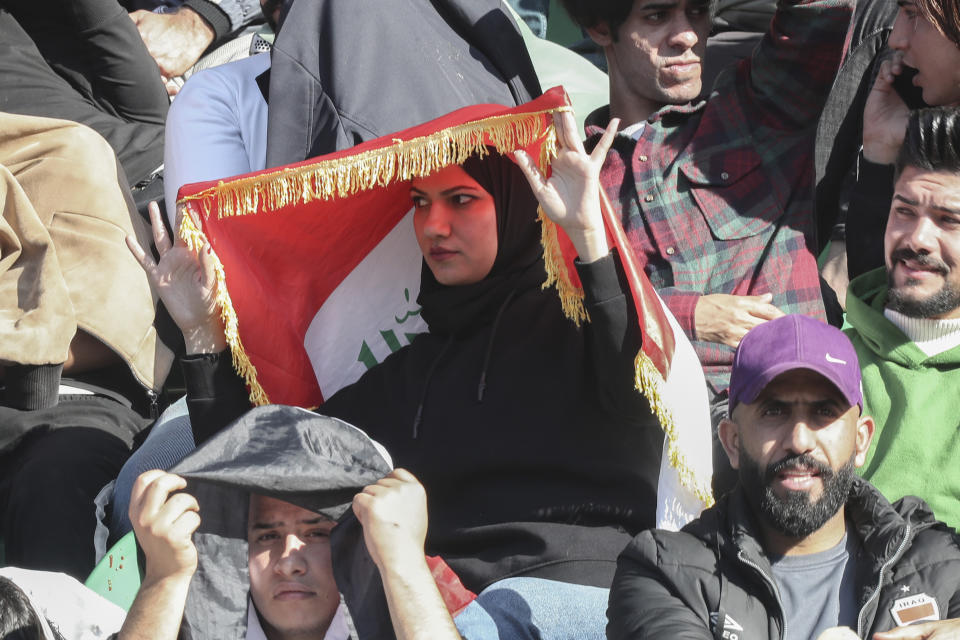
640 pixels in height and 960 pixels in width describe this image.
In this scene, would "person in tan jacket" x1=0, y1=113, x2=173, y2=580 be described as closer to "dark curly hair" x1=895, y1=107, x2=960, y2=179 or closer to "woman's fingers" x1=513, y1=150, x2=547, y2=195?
"woman's fingers" x1=513, y1=150, x2=547, y2=195

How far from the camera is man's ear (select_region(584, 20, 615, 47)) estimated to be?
13.5ft

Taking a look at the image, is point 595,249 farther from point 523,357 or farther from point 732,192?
point 732,192

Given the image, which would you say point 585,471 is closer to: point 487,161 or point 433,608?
point 433,608

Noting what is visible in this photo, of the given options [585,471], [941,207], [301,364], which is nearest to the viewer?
[585,471]

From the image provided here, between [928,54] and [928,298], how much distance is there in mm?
635

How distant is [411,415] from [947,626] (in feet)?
4.16

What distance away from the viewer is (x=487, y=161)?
11.0 feet

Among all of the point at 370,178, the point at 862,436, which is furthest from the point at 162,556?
the point at 862,436

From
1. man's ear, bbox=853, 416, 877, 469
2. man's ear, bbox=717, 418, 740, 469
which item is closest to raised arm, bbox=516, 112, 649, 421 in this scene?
man's ear, bbox=717, 418, 740, 469

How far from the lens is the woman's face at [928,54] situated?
3.44 metres

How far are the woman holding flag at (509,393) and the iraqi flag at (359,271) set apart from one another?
6 cm

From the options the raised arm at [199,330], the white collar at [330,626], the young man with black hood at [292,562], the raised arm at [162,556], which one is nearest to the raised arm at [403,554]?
the young man with black hood at [292,562]

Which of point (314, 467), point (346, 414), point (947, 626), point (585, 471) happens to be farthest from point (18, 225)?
point (947, 626)

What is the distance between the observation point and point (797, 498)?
2.74 metres
